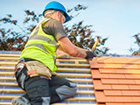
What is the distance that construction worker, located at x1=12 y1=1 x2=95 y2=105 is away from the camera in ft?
7.50

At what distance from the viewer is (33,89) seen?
7.43ft

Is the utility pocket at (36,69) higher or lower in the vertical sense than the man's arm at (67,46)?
lower

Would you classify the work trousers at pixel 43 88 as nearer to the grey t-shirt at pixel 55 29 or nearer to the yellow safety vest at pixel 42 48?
the yellow safety vest at pixel 42 48

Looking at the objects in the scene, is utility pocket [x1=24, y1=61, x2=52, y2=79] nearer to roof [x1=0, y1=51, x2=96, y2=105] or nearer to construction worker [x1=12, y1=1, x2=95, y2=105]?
construction worker [x1=12, y1=1, x2=95, y2=105]

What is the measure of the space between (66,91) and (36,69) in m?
0.57

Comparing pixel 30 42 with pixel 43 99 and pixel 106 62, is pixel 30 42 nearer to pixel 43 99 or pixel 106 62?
pixel 43 99

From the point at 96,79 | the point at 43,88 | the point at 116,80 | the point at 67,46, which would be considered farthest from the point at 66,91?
the point at 116,80

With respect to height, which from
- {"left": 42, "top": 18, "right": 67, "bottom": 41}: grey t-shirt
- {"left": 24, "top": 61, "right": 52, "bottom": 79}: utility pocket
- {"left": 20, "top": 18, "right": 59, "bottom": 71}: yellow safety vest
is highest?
{"left": 42, "top": 18, "right": 67, "bottom": 41}: grey t-shirt

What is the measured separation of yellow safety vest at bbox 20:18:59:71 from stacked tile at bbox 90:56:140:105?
91 centimetres

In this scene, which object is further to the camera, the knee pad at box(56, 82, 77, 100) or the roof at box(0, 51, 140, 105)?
the roof at box(0, 51, 140, 105)

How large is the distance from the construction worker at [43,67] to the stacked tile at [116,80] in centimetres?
52

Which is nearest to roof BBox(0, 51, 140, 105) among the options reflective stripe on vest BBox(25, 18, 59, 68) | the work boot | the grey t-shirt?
the work boot

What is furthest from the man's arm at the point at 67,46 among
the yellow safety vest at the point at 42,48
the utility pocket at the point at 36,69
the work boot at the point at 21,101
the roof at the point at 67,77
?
the work boot at the point at 21,101

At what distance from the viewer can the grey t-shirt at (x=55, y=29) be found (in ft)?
8.40
